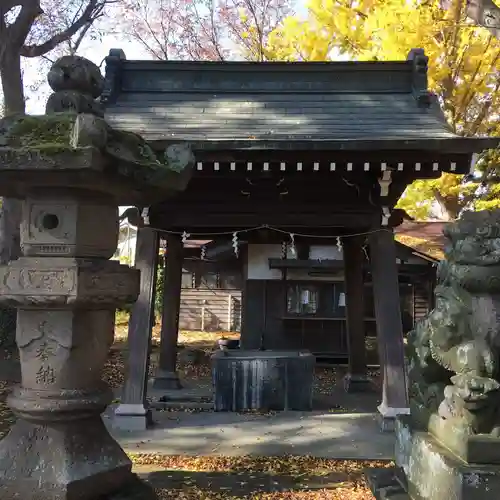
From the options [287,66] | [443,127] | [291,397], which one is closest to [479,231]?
[443,127]

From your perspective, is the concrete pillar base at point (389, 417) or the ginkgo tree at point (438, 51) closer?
the concrete pillar base at point (389, 417)

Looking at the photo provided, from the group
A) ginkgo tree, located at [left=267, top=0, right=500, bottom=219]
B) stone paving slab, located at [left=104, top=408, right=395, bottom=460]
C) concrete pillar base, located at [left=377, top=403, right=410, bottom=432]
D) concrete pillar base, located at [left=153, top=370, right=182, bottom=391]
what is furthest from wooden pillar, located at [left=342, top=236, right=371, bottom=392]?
ginkgo tree, located at [left=267, top=0, right=500, bottom=219]

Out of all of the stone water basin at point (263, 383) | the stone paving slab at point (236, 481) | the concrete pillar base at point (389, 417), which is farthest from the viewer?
the stone water basin at point (263, 383)

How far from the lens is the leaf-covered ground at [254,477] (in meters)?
4.91

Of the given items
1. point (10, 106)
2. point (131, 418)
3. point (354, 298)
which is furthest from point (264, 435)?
point (10, 106)

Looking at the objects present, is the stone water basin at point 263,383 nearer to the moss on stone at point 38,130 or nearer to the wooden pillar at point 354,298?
the wooden pillar at point 354,298

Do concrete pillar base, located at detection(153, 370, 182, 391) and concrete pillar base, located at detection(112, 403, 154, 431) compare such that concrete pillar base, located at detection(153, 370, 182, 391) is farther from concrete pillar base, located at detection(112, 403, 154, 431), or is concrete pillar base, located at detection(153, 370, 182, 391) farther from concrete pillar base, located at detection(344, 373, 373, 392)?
concrete pillar base, located at detection(344, 373, 373, 392)

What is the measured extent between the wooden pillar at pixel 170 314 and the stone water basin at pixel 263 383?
1688 millimetres

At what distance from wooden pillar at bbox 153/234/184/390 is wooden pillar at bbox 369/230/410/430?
3.72 metres

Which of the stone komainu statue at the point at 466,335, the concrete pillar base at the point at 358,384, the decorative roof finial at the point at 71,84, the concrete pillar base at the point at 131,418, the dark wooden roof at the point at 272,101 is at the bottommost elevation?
the concrete pillar base at the point at 131,418

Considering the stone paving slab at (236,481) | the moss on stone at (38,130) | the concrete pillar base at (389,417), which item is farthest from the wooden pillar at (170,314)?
the moss on stone at (38,130)

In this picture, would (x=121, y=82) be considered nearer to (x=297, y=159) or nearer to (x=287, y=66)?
(x=287, y=66)

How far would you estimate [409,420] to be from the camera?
375 cm

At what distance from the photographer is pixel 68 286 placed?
3482mm
